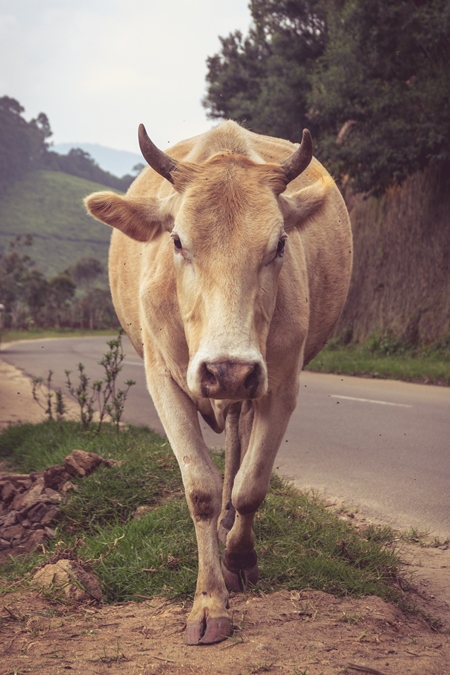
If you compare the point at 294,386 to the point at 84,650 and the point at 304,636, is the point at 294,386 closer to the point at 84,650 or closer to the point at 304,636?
the point at 304,636

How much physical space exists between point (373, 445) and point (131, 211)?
495 cm

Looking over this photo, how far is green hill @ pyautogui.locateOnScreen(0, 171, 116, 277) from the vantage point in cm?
9144

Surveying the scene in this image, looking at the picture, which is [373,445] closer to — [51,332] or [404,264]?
[404,264]

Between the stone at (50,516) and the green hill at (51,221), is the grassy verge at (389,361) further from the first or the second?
the green hill at (51,221)

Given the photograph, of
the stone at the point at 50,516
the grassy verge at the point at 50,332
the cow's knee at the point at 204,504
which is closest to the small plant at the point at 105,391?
the stone at the point at 50,516

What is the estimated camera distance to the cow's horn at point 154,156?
3859mm

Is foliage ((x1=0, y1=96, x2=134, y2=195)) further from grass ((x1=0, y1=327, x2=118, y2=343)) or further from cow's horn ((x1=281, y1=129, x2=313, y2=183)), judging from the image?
cow's horn ((x1=281, y1=129, x2=313, y2=183))

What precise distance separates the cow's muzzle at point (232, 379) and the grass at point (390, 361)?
418 inches

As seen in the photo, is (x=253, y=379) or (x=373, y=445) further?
(x=373, y=445)

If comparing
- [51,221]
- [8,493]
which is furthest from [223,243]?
[51,221]

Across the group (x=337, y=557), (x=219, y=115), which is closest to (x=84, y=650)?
(x=337, y=557)

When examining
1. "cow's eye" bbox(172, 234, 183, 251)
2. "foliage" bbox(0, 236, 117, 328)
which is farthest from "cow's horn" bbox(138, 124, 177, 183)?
"foliage" bbox(0, 236, 117, 328)

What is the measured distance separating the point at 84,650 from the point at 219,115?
24.2 m

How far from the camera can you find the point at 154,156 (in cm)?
388
